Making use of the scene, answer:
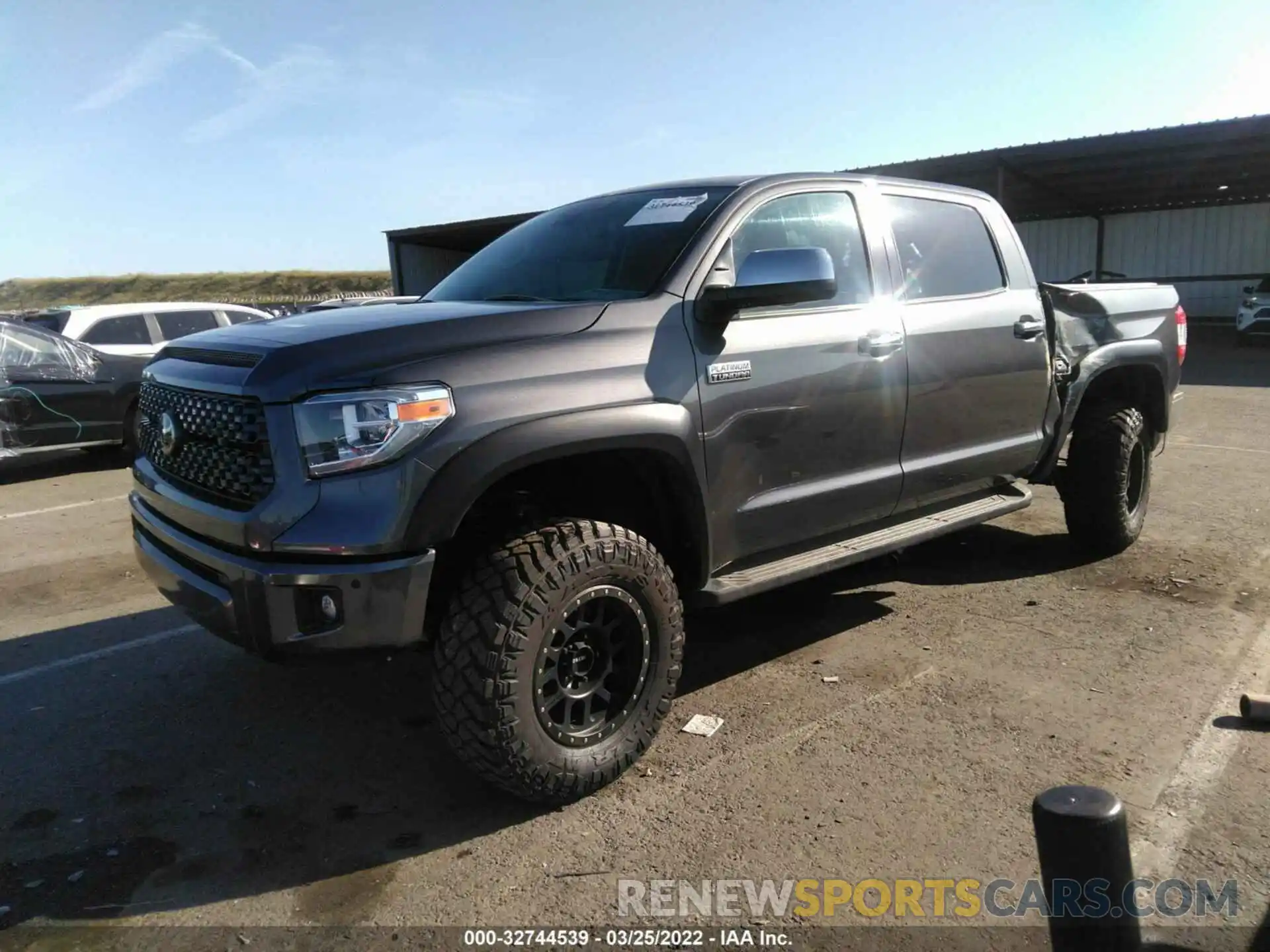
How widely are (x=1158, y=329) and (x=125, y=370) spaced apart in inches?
359

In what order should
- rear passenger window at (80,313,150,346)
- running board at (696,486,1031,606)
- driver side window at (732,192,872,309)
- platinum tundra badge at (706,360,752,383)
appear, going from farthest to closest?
rear passenger window at (80,313,150,346), driver side window at (732,192,872,309), running board at (696,486,1031,606), platinum tundra badge at (706,360,752,383)

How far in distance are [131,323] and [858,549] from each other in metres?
9.91

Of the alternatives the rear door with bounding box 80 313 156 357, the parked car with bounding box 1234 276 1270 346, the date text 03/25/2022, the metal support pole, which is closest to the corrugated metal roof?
the metal support pole

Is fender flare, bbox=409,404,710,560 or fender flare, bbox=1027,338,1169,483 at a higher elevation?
fender flare, bbox=409,404,710,560

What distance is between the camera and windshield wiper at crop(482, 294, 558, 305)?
3.48m

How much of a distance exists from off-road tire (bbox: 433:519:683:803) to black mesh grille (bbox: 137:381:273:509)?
2.24 feet

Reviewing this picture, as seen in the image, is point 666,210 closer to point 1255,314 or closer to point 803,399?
point 803,399

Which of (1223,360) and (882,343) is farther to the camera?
(1223,360)

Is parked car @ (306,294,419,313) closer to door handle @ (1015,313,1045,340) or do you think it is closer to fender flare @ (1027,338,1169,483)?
door handle @ (1015,313,1045,340)

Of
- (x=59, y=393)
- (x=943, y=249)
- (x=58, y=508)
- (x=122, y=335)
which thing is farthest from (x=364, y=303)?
(x=122, y=335)

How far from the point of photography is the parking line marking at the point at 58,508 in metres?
7.45

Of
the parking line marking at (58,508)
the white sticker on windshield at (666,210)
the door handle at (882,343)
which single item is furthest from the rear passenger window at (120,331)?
the door handle at (882,343)

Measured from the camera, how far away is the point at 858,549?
3781 millimetres

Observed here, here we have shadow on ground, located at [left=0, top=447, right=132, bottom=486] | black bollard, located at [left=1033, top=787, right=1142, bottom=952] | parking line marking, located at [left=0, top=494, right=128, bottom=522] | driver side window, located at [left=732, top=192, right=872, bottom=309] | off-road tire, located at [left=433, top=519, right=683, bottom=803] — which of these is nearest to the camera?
black bollard, located at [left=1033, top=787, right=1142, bottom=952]
